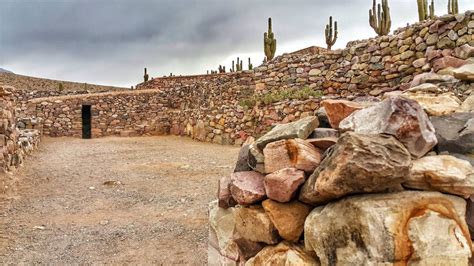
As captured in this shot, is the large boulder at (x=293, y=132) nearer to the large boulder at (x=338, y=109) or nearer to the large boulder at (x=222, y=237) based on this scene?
the large boulder at (x=338, y=109)

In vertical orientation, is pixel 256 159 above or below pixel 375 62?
below

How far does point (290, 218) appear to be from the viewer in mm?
2461

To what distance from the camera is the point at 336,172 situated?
6.86 ft

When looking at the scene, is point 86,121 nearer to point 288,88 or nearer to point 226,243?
point 288,88

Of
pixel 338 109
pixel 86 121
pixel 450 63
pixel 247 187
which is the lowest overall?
pixel 247 187

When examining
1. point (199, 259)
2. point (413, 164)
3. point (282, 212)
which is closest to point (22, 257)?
point (199, 259)

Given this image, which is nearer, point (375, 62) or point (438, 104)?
point (438, 104)

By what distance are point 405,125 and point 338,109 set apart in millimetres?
748

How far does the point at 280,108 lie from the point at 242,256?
7830 mm

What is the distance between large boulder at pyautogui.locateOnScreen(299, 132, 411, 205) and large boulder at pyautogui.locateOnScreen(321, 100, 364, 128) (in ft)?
2.22

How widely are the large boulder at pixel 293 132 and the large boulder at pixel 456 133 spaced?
848 mm

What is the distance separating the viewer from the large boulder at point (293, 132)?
9.20ft

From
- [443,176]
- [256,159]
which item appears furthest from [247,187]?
[443,176]

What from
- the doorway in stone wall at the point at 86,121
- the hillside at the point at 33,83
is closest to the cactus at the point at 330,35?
the doorway in stone wall at the point at 86,121
